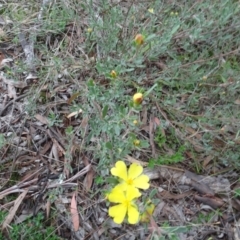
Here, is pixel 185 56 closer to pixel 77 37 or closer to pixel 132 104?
pixel 77 37

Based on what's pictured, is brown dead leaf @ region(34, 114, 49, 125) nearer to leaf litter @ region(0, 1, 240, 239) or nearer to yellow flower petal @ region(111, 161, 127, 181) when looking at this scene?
leaf litter @ region(0, 1, 240, 239)

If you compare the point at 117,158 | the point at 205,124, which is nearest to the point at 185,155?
the point at 205,124

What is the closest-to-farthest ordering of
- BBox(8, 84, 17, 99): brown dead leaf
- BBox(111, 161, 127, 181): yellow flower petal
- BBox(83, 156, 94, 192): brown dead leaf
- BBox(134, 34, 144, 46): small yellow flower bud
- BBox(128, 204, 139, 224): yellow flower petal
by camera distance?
BBox(128, 204, 139, 224): yellow flower petal
BBox(111, 161, 127, 181): yellow flower petal
BBox(134, 34, 144, 46): small yellow flower bud
BBox(83, 156, 94, 192): brown dead leaf
BBox(8, 84, 17, 99): brown dead leaf

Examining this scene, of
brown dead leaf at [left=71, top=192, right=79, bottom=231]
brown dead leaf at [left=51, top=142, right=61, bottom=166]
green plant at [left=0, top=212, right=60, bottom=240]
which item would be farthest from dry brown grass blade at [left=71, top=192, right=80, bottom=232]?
brown dead leaf at [left=51, top=142, right=61, bottom=166]

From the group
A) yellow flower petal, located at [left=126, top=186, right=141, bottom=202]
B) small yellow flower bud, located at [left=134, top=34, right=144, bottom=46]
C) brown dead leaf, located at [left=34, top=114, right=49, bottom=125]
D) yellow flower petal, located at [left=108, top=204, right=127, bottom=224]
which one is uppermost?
small yellow flower bud, located at [left=134, top=34, right=144, bottom=46]

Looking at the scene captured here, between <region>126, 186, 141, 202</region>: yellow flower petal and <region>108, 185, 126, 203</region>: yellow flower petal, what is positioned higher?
<region>126, 186, 141, 202</region>: yellow flower petal

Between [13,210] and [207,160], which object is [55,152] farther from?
[207,160]

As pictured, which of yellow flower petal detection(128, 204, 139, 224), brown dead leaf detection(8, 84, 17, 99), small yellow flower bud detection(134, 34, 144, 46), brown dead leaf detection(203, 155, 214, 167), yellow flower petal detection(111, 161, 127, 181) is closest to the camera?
yellow flower petal detection(128, 204, 139, 224)

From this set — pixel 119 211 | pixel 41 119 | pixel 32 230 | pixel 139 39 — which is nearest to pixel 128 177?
pixel 119 211
